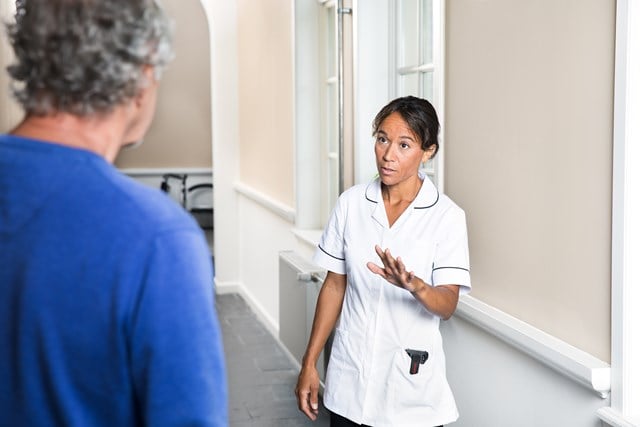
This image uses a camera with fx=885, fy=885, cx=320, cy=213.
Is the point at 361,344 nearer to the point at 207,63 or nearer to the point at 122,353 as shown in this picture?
the point at 122,353

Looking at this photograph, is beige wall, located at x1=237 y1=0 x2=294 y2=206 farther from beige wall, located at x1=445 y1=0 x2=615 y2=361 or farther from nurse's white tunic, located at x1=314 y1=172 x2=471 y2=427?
nurse's white tunic, located at x1=314 y1=172 x2=471 y2=427

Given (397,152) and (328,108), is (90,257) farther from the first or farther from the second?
(328,108)

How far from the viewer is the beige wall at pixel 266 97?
224 inches

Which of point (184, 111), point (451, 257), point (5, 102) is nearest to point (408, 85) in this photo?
point (451, 257)

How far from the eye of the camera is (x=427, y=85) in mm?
3766

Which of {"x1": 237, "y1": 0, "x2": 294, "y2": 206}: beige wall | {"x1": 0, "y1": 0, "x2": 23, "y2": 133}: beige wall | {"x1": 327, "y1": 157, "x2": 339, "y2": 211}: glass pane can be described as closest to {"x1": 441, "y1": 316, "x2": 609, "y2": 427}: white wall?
{"x1": 327, "y1": 157, "x2": 339, "y2": 211}: glass pane

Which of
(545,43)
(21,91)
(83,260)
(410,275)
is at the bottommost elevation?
(410,275)

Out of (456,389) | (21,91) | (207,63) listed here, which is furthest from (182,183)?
(21,91)

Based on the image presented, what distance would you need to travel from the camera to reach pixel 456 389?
307 cm

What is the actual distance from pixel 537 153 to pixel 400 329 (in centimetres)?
63

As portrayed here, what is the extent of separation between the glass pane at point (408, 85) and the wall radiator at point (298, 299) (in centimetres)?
93

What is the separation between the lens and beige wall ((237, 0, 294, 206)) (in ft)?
18.7

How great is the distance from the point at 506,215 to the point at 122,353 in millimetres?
1792

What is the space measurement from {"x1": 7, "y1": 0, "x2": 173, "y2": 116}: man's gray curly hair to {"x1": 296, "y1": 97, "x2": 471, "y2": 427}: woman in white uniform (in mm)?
1319
